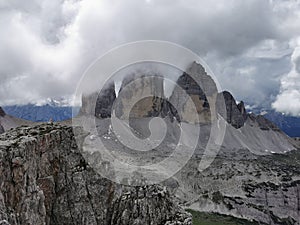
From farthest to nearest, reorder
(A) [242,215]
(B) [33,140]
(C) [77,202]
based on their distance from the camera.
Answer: (A) [242,215]
(C) [77,202]
(B) [33,140]

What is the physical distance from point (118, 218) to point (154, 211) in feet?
15.1

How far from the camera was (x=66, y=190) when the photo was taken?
47.2 m

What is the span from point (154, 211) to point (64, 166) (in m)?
12.7

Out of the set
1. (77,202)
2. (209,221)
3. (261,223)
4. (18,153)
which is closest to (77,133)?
(77,202)

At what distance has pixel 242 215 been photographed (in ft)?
651

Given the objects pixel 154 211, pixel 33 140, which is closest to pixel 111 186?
pixel 154 211

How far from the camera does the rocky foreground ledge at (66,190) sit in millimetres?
40875

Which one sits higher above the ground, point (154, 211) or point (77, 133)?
point (77, 133)

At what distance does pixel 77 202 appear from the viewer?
47469 mm

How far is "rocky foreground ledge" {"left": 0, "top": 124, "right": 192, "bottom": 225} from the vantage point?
1609 inches

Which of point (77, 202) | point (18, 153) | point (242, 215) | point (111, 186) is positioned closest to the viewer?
point (18, 153)

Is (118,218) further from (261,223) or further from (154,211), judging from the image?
(261,223)

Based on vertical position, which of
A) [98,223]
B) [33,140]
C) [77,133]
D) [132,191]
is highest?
[77,133]

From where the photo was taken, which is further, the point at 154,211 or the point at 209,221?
the point at 209,221
